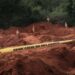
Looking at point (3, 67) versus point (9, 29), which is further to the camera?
point (9, 29)

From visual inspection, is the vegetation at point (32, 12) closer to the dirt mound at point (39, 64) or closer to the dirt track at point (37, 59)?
the dirt track at point (37, 59)

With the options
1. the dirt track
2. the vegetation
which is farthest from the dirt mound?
the vegetation

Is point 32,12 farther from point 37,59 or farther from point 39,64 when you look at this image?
point 39,64

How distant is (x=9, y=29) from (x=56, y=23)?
6927 mm

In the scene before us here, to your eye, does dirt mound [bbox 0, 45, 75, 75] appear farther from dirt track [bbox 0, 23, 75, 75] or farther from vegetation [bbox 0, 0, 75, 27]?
vegetation [bbox 0, 0, 75, 27]

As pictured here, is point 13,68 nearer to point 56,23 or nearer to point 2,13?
point 2,13

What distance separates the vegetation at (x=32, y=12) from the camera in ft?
113

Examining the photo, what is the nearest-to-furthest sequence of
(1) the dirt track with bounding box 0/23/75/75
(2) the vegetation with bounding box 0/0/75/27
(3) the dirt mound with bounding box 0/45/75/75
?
1. (3) the dirt mound with bounding box 0/45/75/75
2. (1) the dirt track with bounding box 0/23/75/75
3. (2) the vegetation with bounding box 0/0/75/27

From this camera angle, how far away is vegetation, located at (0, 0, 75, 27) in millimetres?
34500

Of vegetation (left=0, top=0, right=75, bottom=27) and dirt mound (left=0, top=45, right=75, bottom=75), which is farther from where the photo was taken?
vegetation (left=0, top=0, right=75, bottom=27)

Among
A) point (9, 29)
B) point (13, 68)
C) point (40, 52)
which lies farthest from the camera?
point (9, 29)

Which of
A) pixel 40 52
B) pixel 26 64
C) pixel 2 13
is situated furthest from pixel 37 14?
pixel 26 64

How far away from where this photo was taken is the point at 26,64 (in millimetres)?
15359

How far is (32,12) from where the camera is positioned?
36094 mm
